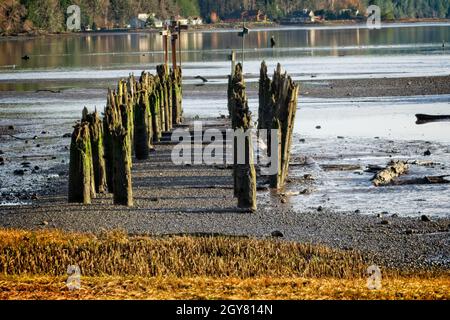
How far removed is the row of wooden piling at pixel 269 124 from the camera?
861 inches

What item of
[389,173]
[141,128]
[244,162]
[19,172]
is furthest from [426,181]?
[19,172]

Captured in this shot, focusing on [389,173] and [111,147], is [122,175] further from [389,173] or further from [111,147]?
[389,173]

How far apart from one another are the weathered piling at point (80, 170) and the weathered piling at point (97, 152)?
3.23 ft

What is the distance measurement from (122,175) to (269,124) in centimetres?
564

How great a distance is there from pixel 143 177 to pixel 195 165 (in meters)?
2.00

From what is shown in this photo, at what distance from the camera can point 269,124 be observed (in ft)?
88.8

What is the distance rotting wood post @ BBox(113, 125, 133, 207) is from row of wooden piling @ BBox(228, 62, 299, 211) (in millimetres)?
2276

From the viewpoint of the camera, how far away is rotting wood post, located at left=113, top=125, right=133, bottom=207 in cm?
2256

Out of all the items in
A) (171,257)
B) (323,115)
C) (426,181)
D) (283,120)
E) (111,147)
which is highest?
(283,120)

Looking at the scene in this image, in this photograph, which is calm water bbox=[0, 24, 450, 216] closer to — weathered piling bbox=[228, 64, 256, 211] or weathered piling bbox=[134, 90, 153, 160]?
weathered piling bbox=[228, 64, 256, 211]

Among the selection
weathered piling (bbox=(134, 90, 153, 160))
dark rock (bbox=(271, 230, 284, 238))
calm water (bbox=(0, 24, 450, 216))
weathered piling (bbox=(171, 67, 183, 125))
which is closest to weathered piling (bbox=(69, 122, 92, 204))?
calm water (bbox=(0, 24, 450, 216))

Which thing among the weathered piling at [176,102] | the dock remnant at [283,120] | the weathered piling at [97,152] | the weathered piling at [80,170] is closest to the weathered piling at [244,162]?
the dock remnant at [283,120]

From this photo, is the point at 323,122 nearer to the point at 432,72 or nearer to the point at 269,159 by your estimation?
the point at 269,159
